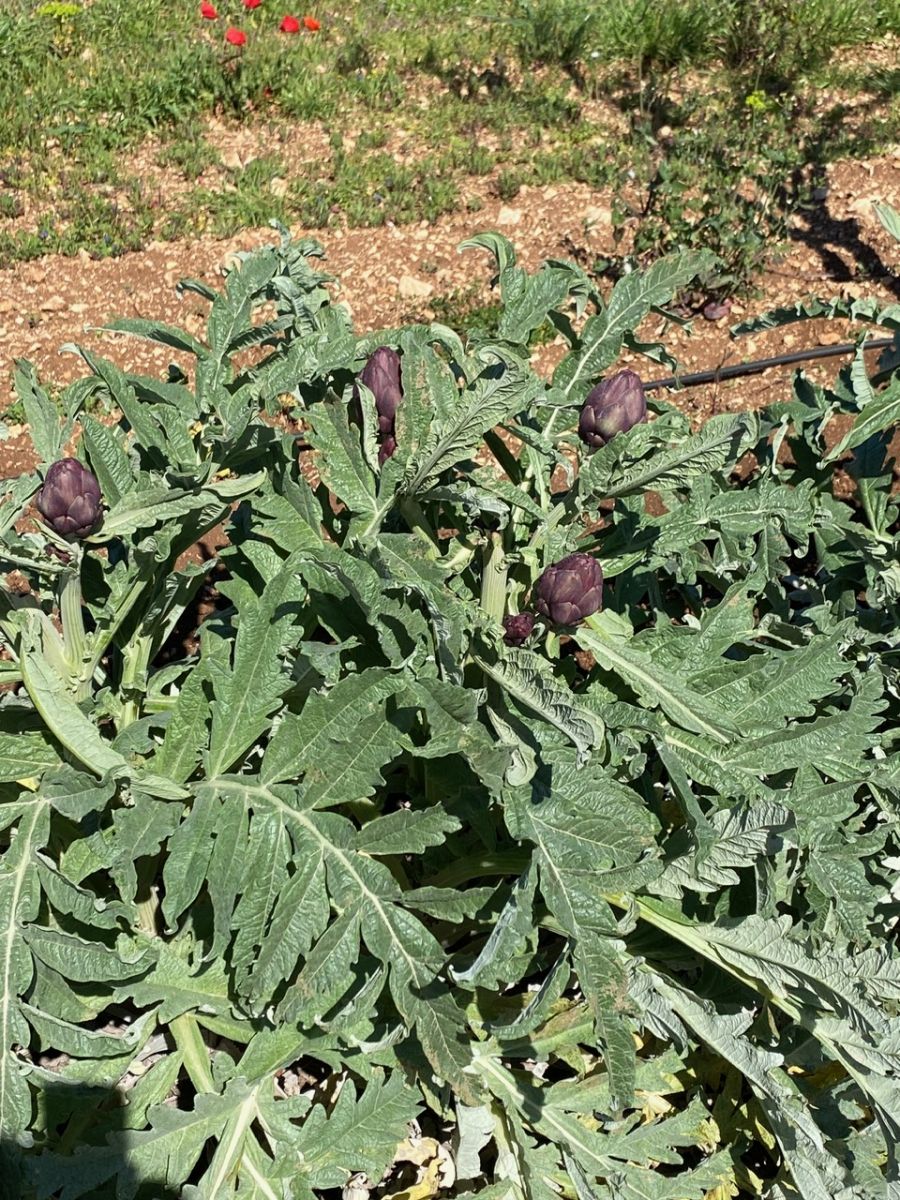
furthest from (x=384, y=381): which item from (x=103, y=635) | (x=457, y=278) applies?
(x=457, y=278)

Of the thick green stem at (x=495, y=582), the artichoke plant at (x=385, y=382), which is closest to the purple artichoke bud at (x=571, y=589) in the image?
the thick green stem at (x=495, y=582)

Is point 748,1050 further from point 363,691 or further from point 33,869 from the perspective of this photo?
point 33,869

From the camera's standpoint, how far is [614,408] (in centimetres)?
196

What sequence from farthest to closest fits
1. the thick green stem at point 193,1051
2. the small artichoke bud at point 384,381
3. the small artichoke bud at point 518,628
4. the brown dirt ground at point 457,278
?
the brown dirt ground at point 457,278 → the thick green stem at point 193,1051 → the small artichoke bud at point 384,381 → the small artichoke bud at point 518,628

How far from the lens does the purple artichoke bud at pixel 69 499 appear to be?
1.77 meters

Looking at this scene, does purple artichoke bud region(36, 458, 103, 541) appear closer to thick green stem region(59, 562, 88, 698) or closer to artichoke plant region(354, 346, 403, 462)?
thick green stem region(59, 562, 88, 698)

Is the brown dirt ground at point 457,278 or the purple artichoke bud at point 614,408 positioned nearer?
the purple artichoke bud at point 614,408

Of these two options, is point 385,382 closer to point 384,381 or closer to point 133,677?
point 384,381

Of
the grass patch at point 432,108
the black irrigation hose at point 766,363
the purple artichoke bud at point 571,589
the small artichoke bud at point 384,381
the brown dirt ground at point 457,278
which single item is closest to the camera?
the purple artichoke bud at point 571,589

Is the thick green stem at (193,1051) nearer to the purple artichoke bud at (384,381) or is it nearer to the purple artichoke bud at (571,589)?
the purple artichoke bud at (571,589)

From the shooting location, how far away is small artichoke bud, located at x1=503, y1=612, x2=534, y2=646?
1.86 meters

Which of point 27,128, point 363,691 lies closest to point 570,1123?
point 363,691

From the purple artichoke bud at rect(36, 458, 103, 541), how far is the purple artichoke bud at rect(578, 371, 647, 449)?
79 cm

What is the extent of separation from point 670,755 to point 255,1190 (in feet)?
3.29
